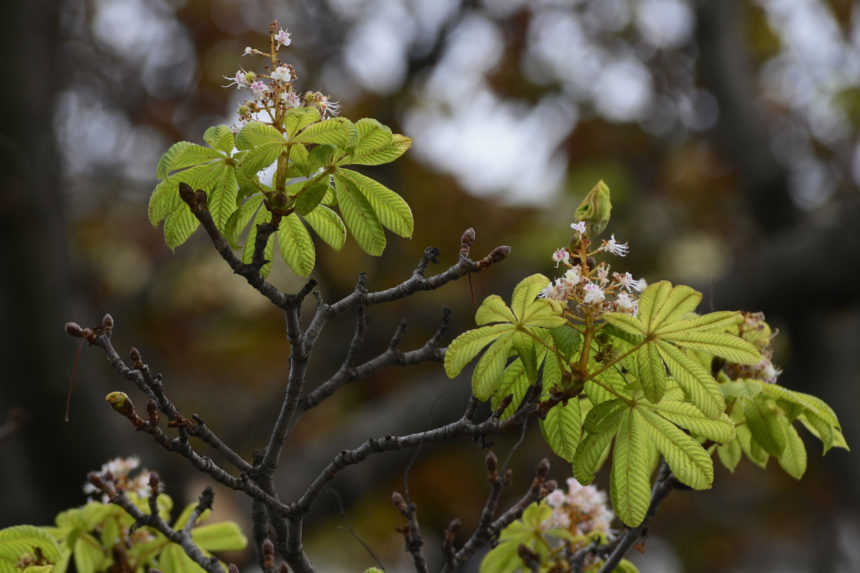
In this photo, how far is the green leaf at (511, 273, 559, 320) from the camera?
3.87 feet

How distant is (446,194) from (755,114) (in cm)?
300

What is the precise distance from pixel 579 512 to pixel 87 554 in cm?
101

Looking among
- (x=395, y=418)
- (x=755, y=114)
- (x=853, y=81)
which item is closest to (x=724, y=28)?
(x=755, y=114)

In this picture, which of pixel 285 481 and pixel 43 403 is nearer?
pixel 43 403

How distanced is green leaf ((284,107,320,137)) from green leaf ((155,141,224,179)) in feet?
0.53

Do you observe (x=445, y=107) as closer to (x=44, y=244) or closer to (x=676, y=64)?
(x=676, y=64)

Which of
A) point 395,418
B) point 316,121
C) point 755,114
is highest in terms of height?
point 755,114

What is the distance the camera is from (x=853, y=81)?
8.62 metres

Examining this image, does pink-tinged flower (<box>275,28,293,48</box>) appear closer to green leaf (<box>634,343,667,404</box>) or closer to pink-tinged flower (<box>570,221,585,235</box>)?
pink-tinged flower (<box>570,221,585,235</box>)

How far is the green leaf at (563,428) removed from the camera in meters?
1.29

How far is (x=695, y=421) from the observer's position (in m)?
1.22

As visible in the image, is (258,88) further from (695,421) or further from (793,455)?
(793,455)

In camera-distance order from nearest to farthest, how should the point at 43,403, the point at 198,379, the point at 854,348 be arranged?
the point at 43,403 < the point at 854,348 < the point at 198,379

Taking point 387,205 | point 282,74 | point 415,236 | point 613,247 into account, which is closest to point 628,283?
point 613,247
